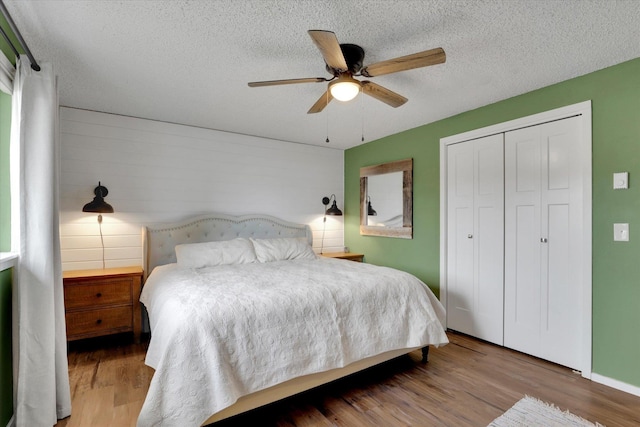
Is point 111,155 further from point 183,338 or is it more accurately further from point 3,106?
point 183,338

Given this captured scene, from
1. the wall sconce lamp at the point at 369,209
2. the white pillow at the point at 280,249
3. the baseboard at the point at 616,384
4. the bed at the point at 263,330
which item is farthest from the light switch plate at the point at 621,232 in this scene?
the white pillow at the point at 280,249

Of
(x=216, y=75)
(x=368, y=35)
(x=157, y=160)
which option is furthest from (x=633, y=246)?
(x=157, y=160)

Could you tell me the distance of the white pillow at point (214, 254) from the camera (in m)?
3.26

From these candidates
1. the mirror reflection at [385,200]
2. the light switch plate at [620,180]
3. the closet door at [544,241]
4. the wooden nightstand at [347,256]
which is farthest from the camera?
the wooden nightstand at [347,256]

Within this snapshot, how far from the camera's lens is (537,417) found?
198 cm

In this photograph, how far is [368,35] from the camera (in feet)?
6.45

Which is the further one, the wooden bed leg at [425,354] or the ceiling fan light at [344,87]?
the wooden bed leg at [425,354]

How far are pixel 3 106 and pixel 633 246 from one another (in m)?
4.26

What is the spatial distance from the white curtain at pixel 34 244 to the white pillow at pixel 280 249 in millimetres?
2041

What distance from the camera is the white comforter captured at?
5.37ft

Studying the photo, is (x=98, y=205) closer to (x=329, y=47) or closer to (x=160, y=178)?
(x=160, y=178)

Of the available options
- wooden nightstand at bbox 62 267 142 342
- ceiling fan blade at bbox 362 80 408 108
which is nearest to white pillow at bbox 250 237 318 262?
wooden nightstand at bbox 62 267 142 342

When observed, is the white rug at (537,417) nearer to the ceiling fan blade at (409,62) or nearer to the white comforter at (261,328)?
the white comforter at (261,328)

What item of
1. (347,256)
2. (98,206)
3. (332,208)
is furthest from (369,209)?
(98,206)
